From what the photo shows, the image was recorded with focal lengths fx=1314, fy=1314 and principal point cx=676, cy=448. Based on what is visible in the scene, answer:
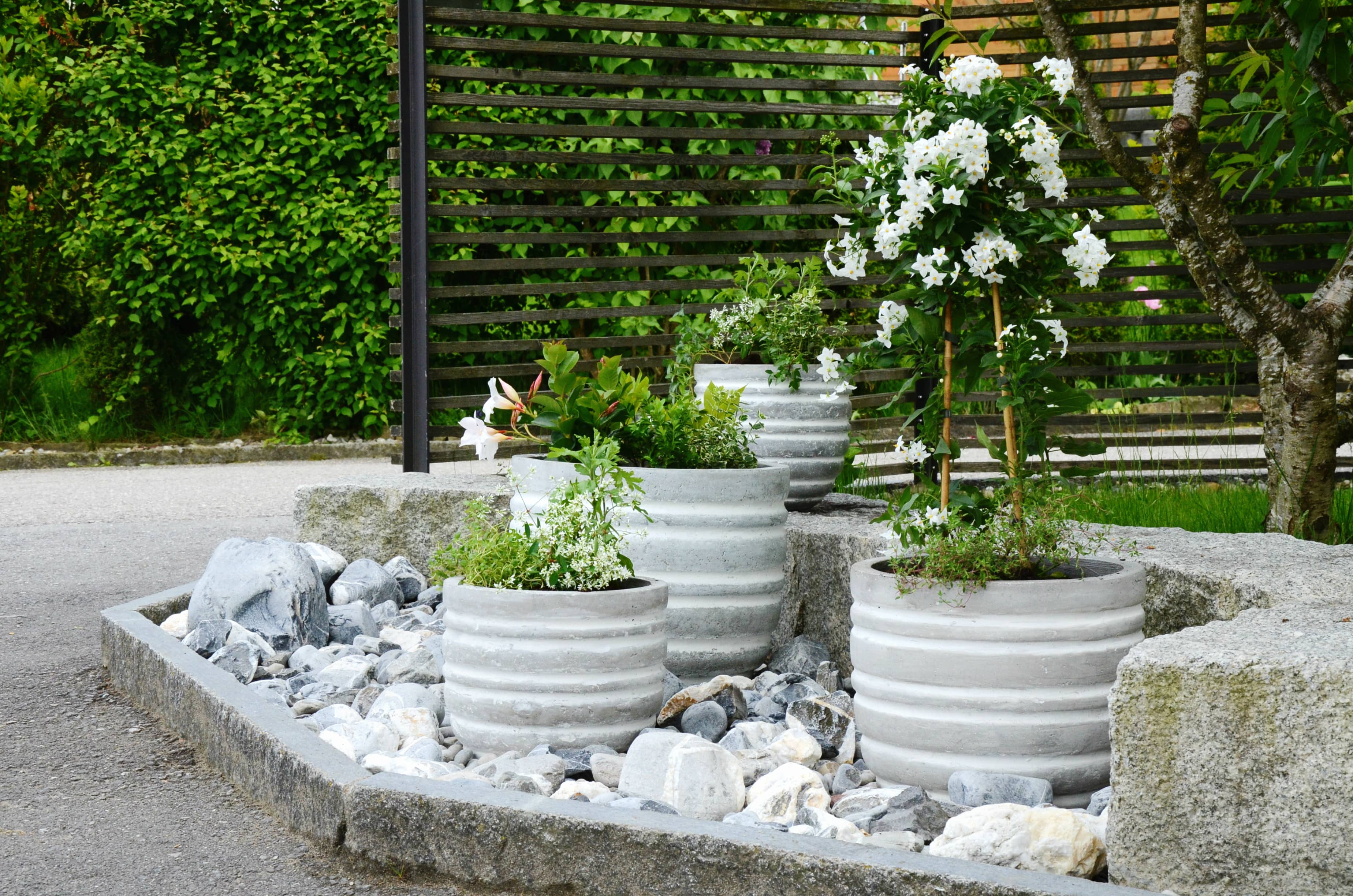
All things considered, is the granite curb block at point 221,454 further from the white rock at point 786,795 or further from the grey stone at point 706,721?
the white rock at point 786,795

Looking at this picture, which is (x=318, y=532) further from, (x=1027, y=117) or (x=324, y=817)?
(x=1027, y=117)

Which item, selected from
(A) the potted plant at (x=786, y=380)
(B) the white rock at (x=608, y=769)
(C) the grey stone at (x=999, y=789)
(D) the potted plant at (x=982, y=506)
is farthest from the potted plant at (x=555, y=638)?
(A) the potted plant at (x=786, y=380)

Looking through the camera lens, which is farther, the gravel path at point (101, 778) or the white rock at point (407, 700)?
the white rock at point (407, 700)

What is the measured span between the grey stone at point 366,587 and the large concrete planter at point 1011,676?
2.10m

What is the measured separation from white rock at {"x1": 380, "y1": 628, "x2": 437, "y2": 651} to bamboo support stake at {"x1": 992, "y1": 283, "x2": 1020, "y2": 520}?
5.52 ft

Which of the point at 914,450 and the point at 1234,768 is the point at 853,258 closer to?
the point at 914,450

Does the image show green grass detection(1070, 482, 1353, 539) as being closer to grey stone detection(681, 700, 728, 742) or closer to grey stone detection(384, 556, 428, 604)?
grey stone detection(681, 700, 728, 742)

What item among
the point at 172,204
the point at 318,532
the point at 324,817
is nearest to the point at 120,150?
the point at 172,204

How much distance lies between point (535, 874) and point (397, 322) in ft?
10.6

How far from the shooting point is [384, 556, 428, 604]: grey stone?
4.22 meters

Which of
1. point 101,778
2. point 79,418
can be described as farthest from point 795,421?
point 79,418

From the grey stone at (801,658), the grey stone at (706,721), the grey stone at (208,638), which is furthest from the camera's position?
the grey stone at (208,638)

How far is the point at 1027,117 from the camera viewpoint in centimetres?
254

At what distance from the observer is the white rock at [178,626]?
3.74 m
